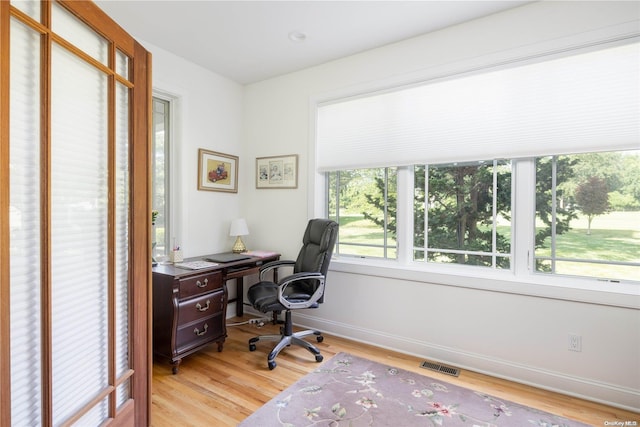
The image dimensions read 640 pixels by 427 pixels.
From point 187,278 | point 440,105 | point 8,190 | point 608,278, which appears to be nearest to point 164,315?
point 187,278

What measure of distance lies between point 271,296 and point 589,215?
2.40 m

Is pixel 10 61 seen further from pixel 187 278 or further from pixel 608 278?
pixel 608 278

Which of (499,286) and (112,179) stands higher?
(112,179)

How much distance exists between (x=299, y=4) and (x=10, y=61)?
6.02 ft

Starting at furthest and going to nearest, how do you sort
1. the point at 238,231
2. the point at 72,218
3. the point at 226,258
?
1. the point at 238,231
2. the point at 226,258
3. the point at 72,218

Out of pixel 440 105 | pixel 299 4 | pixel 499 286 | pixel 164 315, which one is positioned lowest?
pixel 164 315

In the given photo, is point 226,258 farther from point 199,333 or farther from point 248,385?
point 248,385

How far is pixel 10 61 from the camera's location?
0.95 m

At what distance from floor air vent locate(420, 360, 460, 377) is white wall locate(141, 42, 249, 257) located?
92.2 inches

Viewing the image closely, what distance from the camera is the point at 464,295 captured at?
251 cm

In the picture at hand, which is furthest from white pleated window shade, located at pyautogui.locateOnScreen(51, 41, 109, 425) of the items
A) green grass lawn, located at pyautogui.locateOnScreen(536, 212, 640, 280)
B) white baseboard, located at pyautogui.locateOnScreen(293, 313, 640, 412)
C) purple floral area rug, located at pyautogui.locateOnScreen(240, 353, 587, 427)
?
green grass lawn, located at pyautogui.locateOnScreen(536, 212, 640, 280)

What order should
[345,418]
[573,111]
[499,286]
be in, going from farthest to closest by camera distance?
1. [499,286]
2. [573,111]
3. [345,418]

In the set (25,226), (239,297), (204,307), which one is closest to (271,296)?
(204,307)

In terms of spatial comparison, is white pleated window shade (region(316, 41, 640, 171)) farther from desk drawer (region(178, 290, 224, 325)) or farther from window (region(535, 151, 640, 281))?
desk drawer (region(178, 290, 224, 325))
